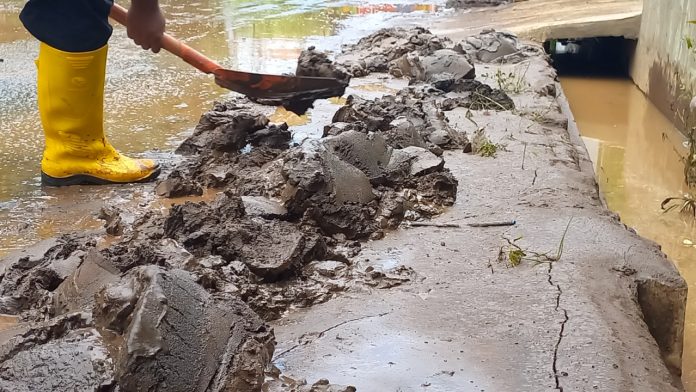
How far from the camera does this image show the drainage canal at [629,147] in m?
4.33

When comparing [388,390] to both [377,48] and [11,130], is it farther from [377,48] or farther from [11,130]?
[377,48]

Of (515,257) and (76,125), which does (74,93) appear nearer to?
(76,125)

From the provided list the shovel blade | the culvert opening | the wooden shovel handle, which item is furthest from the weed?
the culvert opening

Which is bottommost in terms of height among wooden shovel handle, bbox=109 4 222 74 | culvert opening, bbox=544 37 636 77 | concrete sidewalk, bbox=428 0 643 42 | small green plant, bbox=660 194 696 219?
culvert opening, bbox=544 37 636 77

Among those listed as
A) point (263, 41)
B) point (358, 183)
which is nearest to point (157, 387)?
point (358, 183)

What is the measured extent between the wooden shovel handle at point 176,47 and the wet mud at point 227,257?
0.30m

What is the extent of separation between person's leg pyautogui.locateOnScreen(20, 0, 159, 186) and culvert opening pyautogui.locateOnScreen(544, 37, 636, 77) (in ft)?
21.2

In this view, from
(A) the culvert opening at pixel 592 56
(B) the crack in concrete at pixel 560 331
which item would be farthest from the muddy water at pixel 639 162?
(B) the crack in concrete at pixel 560 331

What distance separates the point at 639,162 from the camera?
19.2 feet

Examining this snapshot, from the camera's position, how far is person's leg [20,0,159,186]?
3.21 metres

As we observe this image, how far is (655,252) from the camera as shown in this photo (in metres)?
2.69

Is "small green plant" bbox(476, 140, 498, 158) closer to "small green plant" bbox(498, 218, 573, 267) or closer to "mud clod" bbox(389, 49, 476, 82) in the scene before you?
"small green plant" bbox(498, 218, 573, 267)

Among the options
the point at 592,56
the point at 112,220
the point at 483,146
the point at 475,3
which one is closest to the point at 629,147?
the point at 483,146

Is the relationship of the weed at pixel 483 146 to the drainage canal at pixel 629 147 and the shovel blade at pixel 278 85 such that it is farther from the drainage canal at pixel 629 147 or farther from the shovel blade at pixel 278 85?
the drainage canal at pixel 629 147
